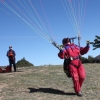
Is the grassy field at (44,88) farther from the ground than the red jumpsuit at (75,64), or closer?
closer

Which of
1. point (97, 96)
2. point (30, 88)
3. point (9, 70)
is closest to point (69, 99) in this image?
point (97, 96)

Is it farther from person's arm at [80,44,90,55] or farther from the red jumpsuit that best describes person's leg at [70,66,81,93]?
person's arm at [80,44,90,55]

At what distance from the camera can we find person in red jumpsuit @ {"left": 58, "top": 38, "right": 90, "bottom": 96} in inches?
354

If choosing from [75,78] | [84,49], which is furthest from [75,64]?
[84,49]

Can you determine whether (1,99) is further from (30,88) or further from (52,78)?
(52,78)

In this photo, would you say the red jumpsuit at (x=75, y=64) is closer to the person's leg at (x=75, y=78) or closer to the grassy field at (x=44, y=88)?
the person's leg at (x=75, y=78)

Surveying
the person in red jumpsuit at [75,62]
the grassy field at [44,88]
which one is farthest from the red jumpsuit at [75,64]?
the grassy field at [44,88]

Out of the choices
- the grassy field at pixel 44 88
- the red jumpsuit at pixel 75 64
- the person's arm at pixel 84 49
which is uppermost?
the person's arm at pixel 84 49

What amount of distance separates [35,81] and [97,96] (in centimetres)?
369

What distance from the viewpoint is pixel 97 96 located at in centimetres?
889

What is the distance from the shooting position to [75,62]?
915cm

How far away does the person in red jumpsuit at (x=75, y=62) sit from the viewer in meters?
8.98

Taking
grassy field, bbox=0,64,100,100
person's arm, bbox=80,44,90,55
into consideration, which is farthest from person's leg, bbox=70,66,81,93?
person's arm, bbox=80,44,90,55

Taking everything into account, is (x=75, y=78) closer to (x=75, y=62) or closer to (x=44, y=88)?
(x=75, y=62)
